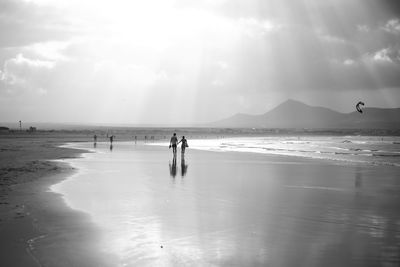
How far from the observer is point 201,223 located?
33.4ft

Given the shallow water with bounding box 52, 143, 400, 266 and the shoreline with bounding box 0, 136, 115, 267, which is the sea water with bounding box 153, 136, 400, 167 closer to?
the shallow water with bounding box 52, 143, 400, 266

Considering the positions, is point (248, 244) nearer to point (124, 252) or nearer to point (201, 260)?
point (201, 260)

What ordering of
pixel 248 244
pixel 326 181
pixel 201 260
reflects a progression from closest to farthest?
pixel 201 260, pixel 248 244, pixel 326 181

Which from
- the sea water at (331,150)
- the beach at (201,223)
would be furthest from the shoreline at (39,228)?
the sea water at (331,150)

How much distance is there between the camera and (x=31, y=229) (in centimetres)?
932

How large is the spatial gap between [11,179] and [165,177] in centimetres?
711

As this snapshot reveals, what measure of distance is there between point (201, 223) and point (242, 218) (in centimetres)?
129

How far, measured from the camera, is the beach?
7.55m

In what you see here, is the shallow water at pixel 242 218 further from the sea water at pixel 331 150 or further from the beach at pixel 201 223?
the sea water at pixel 331 150

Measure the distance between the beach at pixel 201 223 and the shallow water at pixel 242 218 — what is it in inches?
1.1

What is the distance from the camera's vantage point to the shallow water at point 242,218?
25.1 feet

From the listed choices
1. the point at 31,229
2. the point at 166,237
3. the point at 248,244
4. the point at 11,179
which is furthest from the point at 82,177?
the point at 248,244

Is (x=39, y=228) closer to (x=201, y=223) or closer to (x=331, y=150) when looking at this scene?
(x=201, y=223)

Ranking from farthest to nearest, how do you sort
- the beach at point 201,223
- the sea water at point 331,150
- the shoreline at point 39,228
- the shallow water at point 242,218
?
the sea water at point 331,150, the shallow water at point 242,218, the beach at point 201,223, the shoreline at point 39,228
